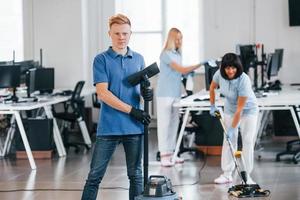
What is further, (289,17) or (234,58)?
(289,17)

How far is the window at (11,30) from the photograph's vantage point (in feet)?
41.1

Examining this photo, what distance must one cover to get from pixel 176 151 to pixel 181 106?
0.60 metres

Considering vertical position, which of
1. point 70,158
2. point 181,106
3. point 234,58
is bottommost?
point 70,158

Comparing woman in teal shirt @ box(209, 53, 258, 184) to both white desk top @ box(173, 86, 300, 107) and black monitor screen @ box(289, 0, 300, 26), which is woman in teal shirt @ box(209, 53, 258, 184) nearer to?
white desk top @ box(173, 86, 300, 107)

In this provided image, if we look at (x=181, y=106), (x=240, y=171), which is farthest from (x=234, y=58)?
(x=181, y=106)

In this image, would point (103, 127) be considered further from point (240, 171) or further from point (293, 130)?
point (293, 130)

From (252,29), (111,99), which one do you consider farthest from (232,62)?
(252,29)

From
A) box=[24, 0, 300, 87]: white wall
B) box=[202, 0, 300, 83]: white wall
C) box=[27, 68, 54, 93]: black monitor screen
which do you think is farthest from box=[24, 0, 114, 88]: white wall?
box=[202, 0, 300, 83]: white wall

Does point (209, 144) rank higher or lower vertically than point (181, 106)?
lower

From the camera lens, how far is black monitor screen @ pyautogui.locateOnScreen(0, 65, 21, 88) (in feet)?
31.9

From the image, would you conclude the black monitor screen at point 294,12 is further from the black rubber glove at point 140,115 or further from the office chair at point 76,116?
the black rubber glove at point 140,115

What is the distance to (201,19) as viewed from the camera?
11992 millimetres

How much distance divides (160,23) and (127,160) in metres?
7.77

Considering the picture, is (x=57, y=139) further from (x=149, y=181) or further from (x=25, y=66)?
(x=149, y=181)
